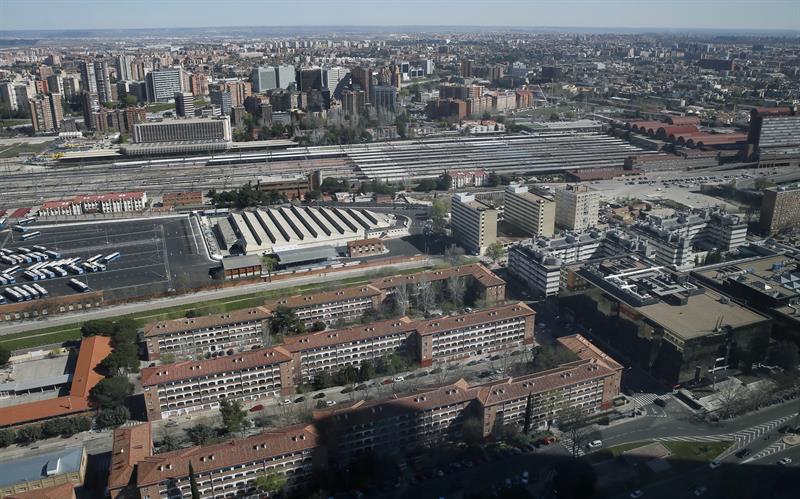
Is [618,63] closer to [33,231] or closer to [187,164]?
[187,164]

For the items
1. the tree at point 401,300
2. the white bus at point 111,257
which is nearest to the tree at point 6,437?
the tree at point 401,300

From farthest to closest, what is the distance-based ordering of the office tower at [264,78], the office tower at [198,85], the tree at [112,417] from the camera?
the office tower at [264,78], the office tower at [198,85], the tree at [112,417]

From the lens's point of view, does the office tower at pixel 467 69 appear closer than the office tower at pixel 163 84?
No

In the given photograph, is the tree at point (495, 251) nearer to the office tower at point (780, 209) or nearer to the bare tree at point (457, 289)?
the bare tree at point (457, 289)

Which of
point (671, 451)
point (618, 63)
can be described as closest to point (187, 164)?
point (671, 451)

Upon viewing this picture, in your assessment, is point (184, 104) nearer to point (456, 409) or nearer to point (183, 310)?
point (183, 310)

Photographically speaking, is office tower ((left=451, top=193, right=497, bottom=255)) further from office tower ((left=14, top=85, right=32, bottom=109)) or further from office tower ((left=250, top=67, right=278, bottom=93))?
office tower ((left=14, top=85, right=32, bottom=109))

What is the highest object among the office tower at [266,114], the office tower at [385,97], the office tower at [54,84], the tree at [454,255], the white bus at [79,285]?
the office tower at [54,84]
